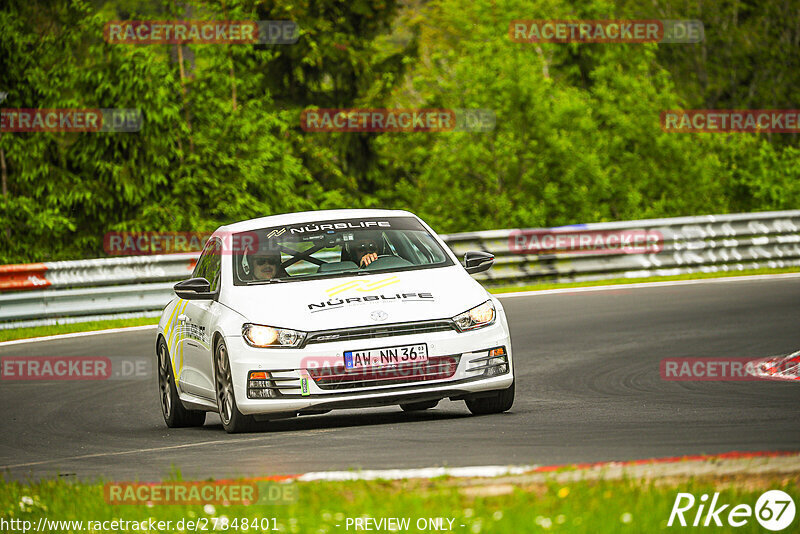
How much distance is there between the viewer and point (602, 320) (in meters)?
17.1

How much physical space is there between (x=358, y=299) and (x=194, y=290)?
1518 mm

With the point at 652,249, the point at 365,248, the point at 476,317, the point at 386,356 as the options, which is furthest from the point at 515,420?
the point at 652,249

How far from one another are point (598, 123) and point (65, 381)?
100ft

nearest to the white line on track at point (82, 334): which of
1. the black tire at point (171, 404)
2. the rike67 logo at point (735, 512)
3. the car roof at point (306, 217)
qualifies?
the black tire at point (171, 404)

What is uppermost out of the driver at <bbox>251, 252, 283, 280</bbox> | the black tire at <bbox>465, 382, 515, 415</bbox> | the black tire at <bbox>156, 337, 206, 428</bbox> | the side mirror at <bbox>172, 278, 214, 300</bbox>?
the driver at <bbox>251, 252, 283, 280</bbox>

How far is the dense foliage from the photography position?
1135 inches

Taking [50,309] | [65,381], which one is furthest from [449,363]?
[50,309]

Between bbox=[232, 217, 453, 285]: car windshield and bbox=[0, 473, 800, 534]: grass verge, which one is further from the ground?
bbox=[232, 217, 453, 285]: car windshield

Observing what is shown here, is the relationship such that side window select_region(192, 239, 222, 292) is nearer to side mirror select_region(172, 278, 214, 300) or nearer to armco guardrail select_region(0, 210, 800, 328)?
side mirror select_region(172, 278, 214, 300)

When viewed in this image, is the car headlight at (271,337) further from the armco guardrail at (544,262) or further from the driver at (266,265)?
the armco guardrail at (544,262)

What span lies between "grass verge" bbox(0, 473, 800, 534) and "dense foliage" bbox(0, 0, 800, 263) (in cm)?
2180

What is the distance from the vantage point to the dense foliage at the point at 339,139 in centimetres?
2883

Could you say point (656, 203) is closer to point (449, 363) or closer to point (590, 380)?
point (590, 380)

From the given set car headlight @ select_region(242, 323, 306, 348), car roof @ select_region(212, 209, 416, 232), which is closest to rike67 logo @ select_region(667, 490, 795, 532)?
car headlight @ select_region(242, 323, 306, 348)
